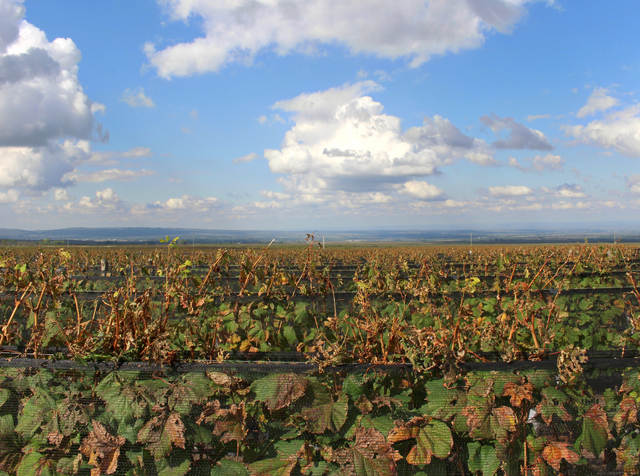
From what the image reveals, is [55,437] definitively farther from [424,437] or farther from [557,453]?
[557,453]

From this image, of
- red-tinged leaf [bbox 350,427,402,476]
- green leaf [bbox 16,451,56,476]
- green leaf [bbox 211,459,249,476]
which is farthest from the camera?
green leaf [bbox 16,451,56,476]

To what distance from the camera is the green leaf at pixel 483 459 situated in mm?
1780

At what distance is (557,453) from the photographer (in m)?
1.77

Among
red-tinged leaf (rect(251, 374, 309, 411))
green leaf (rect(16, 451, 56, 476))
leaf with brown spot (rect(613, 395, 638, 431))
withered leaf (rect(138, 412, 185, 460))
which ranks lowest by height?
green leaf (rect(16, 451, 56, 476))

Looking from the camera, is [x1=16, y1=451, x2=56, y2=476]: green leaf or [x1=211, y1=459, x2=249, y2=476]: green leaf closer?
[x1=211, y1=459, x2=249, y2=476]: green leaf

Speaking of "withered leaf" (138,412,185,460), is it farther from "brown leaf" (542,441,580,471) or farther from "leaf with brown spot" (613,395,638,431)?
"leaf with brown spot" (613,395,638,431)

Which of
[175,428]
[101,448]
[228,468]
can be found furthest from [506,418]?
[101,448]

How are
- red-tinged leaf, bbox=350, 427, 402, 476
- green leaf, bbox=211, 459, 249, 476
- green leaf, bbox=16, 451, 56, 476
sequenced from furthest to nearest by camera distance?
green leaf, bbox=16, 451, 56, 476 < green leaf, bbox=211, 459, 249, 476 < red-tinged leaf, bbox=350, 427, 402, 476

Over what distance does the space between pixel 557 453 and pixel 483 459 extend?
0.31 metres

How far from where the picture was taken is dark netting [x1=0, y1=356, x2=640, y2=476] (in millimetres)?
1767

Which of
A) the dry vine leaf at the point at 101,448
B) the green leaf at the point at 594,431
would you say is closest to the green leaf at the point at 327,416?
the dry vine leaf at the point at 101,448

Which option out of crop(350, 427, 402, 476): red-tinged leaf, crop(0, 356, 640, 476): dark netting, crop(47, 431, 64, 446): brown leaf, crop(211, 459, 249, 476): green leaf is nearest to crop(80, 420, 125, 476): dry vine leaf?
crop(0, 356, 640, 476): dark netting

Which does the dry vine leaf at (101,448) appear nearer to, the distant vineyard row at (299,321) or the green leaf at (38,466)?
the green leaf at (38,466)

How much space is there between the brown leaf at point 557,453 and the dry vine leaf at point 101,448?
6.05 ft
